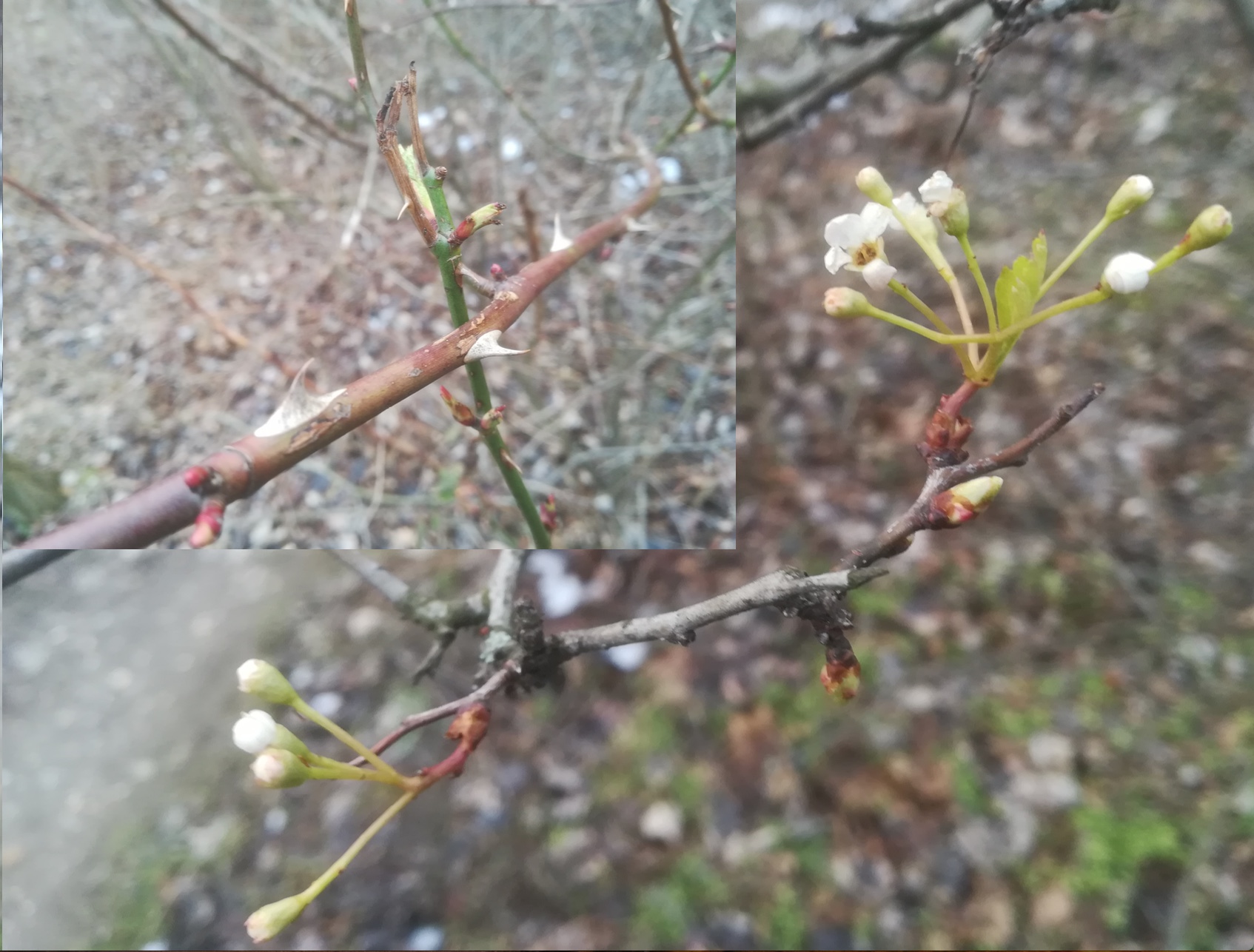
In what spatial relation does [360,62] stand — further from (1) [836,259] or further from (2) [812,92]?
(2) [812,92]

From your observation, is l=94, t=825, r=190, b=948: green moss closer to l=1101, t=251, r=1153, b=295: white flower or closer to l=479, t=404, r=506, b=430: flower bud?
l=479, t=404, r=506, b=430: flower bud

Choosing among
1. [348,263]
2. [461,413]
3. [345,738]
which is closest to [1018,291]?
[461,413]

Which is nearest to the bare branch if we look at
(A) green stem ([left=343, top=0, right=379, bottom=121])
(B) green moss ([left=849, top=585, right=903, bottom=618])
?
(A) green stem ([left=343, top=0, right=379, bottom=121])

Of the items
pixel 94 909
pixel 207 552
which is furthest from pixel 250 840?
pixel 207 552

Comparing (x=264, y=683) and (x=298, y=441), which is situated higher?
(x=298, y=441)

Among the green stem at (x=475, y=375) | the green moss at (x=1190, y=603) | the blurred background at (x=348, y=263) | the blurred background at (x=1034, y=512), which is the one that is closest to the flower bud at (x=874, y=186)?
the green stem at (x=475, y=375)
